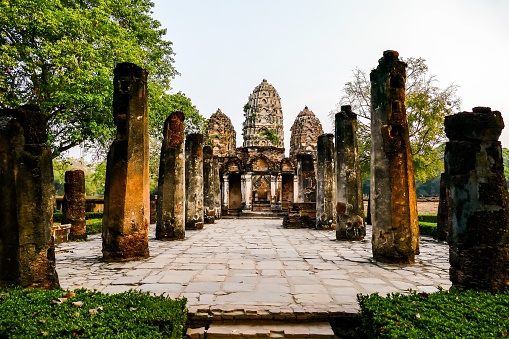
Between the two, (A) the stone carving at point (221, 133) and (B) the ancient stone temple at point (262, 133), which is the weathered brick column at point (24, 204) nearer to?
(B) the ancient stone temple at point (262, 133)

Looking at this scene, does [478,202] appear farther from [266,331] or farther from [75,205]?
[75,205]

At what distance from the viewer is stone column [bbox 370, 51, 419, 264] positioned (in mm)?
6527

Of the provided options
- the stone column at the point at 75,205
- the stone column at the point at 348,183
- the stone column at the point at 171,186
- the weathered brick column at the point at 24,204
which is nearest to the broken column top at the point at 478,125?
the weathered brick column at the point at 24,204

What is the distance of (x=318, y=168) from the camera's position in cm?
1457

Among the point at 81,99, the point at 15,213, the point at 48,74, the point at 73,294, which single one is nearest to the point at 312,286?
the point at 73,294

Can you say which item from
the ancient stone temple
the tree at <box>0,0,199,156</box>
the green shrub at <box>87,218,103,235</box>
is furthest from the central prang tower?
the green shrub at <box>87,218,103,235</box>

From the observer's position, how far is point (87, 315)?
2.95 metres

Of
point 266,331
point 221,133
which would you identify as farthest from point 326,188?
point 221,133

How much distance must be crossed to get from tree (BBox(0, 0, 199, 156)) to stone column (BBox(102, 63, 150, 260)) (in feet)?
23.1

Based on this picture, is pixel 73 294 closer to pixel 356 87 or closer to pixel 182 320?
pixel 182 320

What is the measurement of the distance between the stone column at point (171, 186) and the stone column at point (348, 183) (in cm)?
462

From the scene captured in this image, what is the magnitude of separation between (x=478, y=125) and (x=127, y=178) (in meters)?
5.69

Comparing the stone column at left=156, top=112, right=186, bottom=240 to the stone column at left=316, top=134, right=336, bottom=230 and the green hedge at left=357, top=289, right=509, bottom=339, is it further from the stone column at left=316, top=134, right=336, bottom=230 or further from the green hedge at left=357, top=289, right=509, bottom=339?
the green hedge at left=357, top=289, right=509, bottom=339

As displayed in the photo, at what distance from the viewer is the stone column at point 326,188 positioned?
13.9 metres
